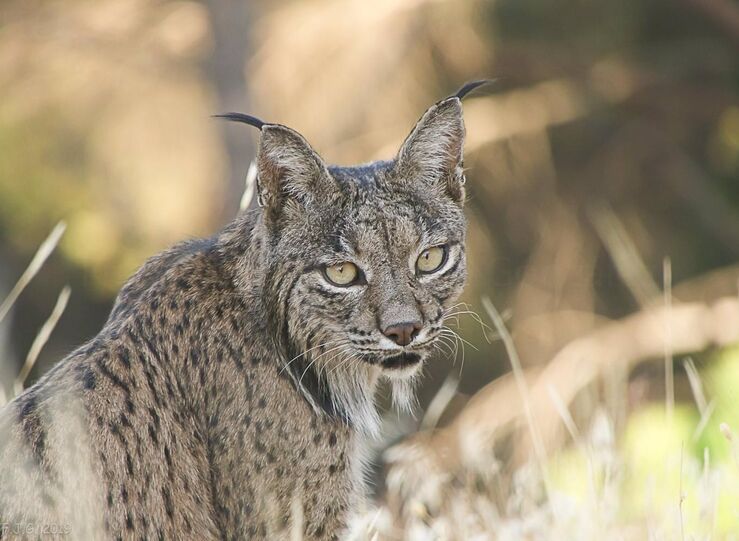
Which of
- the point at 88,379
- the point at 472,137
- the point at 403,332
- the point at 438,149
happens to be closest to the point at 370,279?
the point at 403,332

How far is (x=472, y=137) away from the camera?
12.9 metres

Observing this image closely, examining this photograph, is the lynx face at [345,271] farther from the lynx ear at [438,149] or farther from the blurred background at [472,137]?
the blurred background at [472,137]

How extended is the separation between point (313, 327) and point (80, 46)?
8701mm

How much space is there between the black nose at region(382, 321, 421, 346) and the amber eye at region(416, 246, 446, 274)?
33cm

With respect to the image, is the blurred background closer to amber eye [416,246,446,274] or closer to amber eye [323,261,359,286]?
amber eye [416,246,446,274]

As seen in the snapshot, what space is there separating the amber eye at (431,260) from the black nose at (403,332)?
33 centimetres

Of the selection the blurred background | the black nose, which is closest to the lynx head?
the black nose

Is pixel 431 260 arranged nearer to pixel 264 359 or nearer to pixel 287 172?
pixel 287 172

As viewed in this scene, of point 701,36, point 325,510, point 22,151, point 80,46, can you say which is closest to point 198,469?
point 325,510

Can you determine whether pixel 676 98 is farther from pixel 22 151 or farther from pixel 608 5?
pixel 22 151

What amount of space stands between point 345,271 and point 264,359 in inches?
19.1

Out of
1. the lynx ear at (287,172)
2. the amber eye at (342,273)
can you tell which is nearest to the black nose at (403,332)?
the amber eye at (342,273)

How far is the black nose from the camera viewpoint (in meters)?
4.85

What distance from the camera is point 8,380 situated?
21.5 ft
